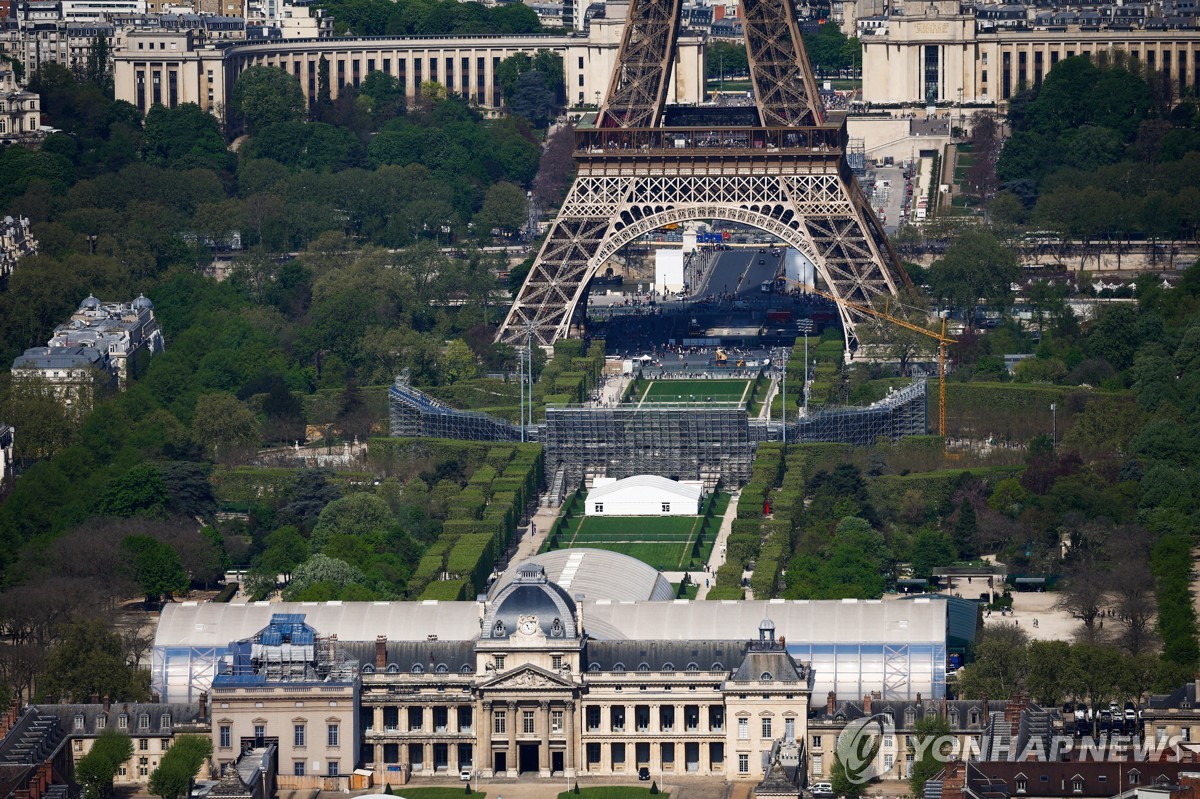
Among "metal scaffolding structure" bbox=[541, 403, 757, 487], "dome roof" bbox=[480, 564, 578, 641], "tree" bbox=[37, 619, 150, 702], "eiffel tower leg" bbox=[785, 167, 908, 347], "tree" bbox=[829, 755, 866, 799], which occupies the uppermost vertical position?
"eiffel tower leg" bbox=[785, 167, 908, 347]

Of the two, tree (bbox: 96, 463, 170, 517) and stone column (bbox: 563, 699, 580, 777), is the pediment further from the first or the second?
tree (bbox: 96, 463, 170, 517)

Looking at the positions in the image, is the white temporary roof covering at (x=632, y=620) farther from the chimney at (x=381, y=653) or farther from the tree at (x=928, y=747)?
the tree at (x=928, y=747)

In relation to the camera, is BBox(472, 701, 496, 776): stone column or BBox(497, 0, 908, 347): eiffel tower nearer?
BBox(472, 701, 496, 776): stone column

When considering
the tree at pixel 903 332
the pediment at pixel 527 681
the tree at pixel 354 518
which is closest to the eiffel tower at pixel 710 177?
the tree at pixel 903 332

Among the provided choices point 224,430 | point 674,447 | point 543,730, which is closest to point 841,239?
point 674,447

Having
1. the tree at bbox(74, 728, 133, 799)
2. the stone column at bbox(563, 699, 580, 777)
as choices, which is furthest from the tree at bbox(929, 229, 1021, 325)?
the tree at bbox(74, 728, 133, 799)

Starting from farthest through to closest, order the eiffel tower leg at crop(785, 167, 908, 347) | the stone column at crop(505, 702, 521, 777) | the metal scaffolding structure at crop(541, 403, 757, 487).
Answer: the eiffel tower leg at crop(785, 167, 908, 347)
the metal scaffolding structure at crop(541, 403, 757, 487)
the stone column at crop(505, 702, 521, 777)

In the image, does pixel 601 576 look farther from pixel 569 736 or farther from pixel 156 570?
pixel 156 570
